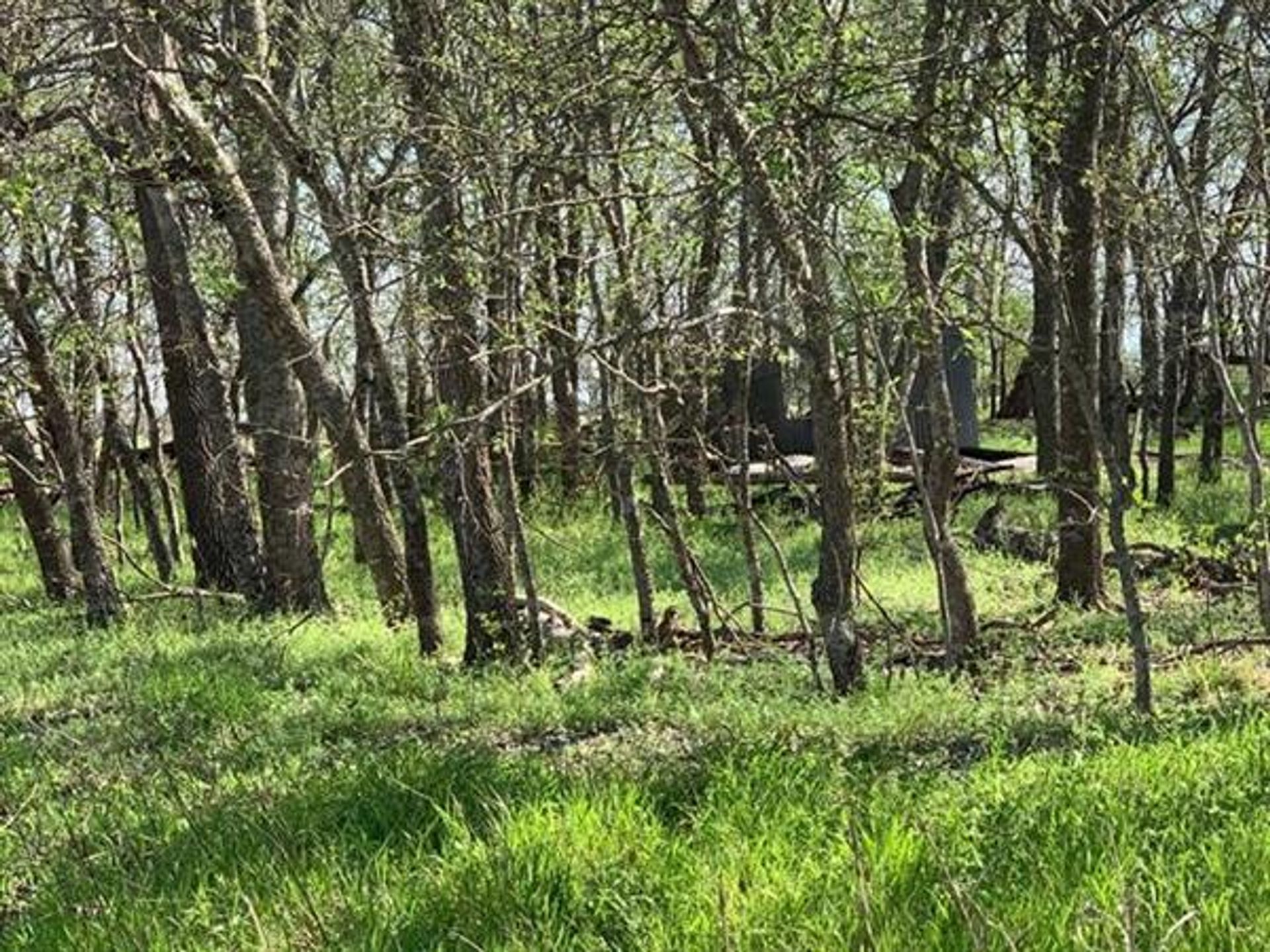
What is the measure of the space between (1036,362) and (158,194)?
330 inches

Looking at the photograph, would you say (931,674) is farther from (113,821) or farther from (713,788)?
(113,821)

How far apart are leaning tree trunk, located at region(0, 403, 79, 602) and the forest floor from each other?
665cm

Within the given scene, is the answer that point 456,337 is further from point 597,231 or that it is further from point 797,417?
point 797,417

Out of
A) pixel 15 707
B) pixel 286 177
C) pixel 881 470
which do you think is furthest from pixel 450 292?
pixel 881 470

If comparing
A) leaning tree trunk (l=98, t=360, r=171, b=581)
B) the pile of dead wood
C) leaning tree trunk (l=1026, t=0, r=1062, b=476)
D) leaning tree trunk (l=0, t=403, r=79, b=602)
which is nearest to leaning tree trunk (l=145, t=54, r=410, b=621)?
leaning tree trunk (l=1026, t=0, r=1062, b=476)

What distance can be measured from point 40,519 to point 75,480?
428 centimetres

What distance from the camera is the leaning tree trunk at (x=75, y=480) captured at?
39.1ft

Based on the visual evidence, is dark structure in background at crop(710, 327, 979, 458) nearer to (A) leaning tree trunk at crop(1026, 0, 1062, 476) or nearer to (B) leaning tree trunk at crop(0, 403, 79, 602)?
(B) leaning tree trunk at crop(0, 403, 79, 602)

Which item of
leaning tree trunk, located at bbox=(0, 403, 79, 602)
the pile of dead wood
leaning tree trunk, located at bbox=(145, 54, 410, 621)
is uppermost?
leaning tree trunk, located at bbox=(145, 54, 410, 621)

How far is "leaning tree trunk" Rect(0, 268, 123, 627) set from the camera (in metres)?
11.9

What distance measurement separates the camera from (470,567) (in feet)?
29.8

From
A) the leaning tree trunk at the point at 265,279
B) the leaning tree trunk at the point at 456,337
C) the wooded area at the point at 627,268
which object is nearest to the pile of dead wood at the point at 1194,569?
the wooded area at the point at 627,268

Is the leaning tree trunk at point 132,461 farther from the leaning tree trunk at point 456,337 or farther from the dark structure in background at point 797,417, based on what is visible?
the leaning tree trunk at point 456,337

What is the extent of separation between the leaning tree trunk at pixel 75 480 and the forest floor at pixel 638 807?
3.17m
